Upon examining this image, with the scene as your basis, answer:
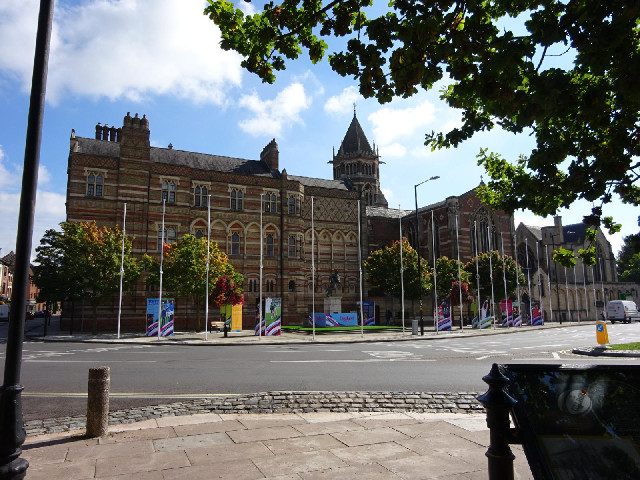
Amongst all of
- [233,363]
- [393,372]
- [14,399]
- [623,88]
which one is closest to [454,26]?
[623,88]

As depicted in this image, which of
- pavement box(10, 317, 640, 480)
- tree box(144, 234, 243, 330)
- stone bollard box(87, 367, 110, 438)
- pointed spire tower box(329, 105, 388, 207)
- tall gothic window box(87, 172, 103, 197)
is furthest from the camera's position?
pointed spire tower box(329, 105, 388, 207)

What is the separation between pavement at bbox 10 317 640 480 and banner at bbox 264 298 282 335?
22.6m

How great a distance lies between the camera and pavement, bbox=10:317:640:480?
15.5 feet

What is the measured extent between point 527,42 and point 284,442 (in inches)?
217

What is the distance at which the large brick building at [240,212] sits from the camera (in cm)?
3634

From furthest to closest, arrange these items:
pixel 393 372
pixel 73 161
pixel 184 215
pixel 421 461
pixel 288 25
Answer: pixel 184 215
pixel 73 161
pixel 393 372
pixel 288 25
pixel 421 461

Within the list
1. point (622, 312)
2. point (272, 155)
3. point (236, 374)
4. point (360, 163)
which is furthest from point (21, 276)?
point (360, 163)

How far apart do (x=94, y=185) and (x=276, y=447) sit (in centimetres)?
3606

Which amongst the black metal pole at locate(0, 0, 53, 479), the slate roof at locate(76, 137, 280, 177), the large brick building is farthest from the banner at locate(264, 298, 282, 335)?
the black metal pole at locate(0, 0, 53, 479)

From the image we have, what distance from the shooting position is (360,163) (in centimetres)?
7350

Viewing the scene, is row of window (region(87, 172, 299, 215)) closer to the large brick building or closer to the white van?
the large brick building

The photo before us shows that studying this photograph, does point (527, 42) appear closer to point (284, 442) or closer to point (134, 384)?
point (284, 442)

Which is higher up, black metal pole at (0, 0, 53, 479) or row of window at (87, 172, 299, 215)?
row of window at (87, 172, 299, 215)

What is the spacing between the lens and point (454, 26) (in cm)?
511
